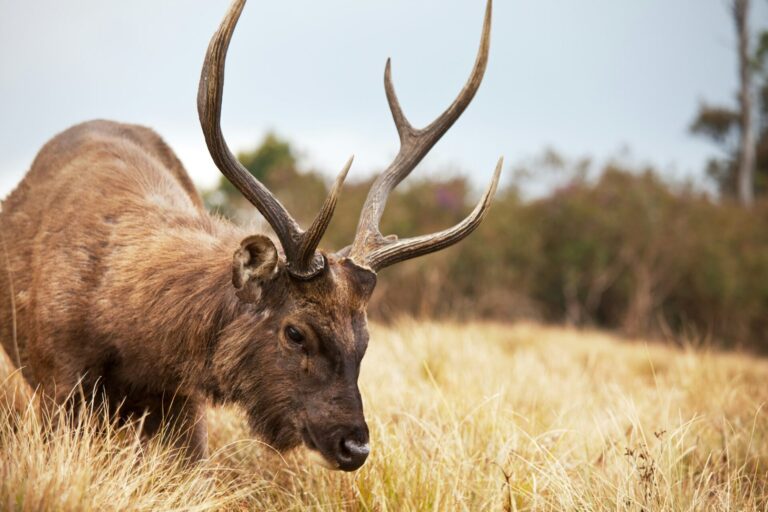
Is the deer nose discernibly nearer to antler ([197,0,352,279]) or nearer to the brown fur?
the brown fur

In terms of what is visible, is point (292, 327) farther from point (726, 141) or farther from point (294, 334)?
point (726, 141)

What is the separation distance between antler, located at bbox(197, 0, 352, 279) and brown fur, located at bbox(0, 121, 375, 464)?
0.32 feet

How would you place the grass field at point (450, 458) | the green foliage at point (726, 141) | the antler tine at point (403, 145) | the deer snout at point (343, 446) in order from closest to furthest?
the grass field at point (450, 458) < the deer snout at point (343, 446) < the antler tine at point (403, 145) < the green foliage at point (726, 141)

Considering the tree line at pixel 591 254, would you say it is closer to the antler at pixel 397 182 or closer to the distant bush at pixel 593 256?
the distant bush at pixel 593 256

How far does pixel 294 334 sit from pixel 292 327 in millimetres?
31

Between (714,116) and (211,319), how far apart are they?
86.0ft

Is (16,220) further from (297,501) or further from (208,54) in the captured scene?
(297,501)

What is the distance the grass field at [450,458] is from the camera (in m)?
2.85

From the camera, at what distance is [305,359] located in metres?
3.18

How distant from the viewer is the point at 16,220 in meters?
4.16

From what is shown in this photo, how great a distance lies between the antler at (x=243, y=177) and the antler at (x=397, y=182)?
40cm

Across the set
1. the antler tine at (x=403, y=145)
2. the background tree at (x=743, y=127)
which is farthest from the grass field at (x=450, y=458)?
the background tree at (x=743, y=127)

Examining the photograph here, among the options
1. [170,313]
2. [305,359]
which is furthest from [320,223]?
[170,313]

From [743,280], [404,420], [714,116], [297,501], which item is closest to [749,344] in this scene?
[743,280]
